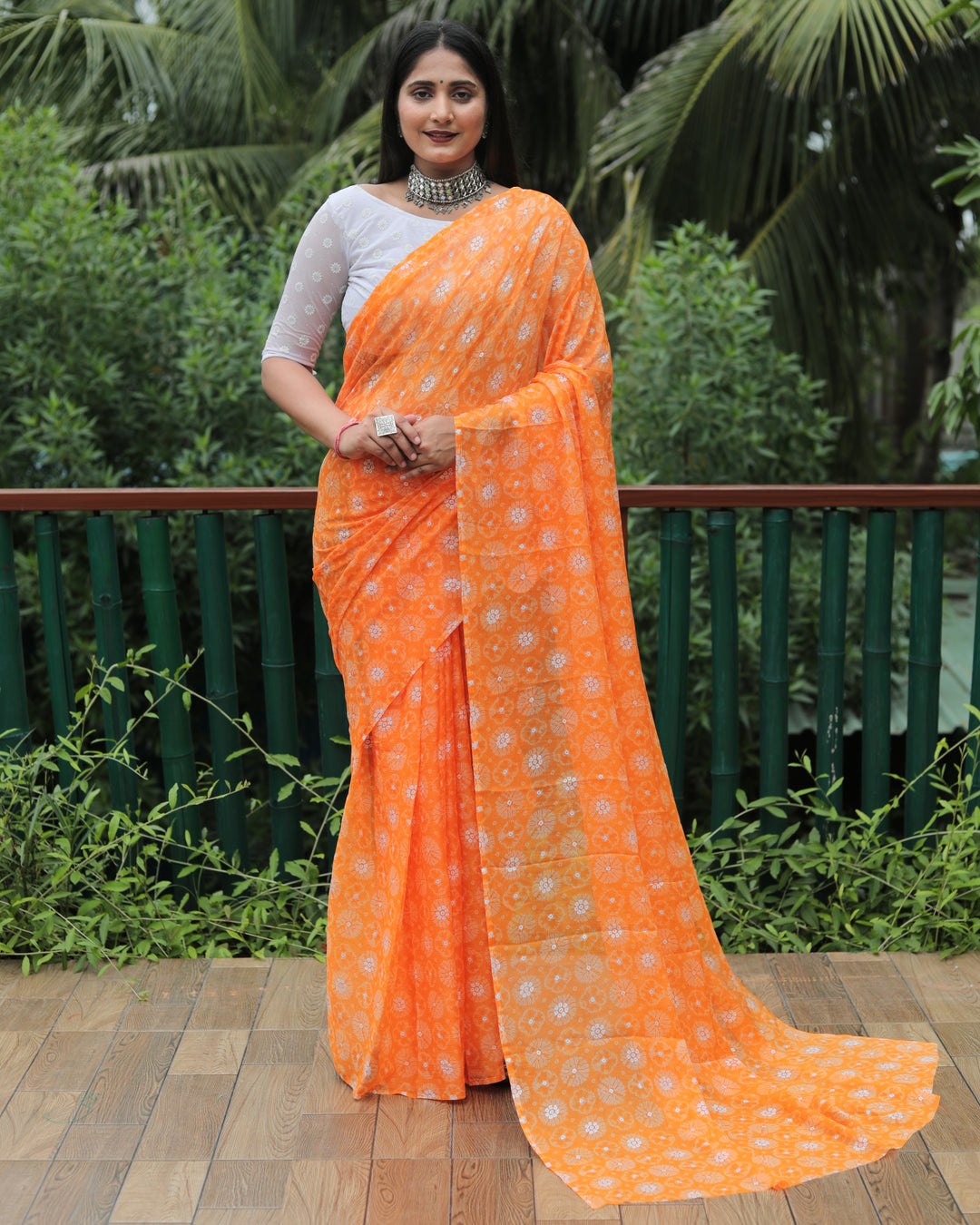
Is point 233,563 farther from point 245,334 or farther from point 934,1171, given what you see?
point 934,1171

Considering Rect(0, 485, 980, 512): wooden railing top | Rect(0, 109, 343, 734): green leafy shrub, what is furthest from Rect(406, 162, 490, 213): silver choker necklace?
Rect(0, 109, 343, 734): green leafy shrub

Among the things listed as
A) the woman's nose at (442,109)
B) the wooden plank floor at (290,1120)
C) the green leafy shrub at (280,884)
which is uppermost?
the woman's nose at (442,109)

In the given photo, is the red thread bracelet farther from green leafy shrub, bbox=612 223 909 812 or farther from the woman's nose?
green leafy shrub, bbox=612 223 909 812

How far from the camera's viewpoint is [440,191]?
2047 mm

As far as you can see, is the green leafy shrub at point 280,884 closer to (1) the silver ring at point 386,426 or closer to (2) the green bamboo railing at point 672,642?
(2) the green bamboo railing at point 672,642

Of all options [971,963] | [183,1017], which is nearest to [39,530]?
[183,1017]

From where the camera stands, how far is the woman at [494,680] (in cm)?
199

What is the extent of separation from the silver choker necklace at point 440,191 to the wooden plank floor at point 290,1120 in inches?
59.7

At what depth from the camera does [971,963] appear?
2604mm

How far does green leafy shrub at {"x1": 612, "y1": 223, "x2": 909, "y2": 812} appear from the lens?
4.20m

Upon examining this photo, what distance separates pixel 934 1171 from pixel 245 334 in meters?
3.59

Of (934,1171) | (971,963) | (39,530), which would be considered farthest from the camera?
(39,530)

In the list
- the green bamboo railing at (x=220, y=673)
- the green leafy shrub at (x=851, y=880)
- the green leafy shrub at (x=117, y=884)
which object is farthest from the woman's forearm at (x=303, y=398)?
the green leafy shrub at (x=851, y=880)

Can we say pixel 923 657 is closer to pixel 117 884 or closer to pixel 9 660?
pixel 117 884
